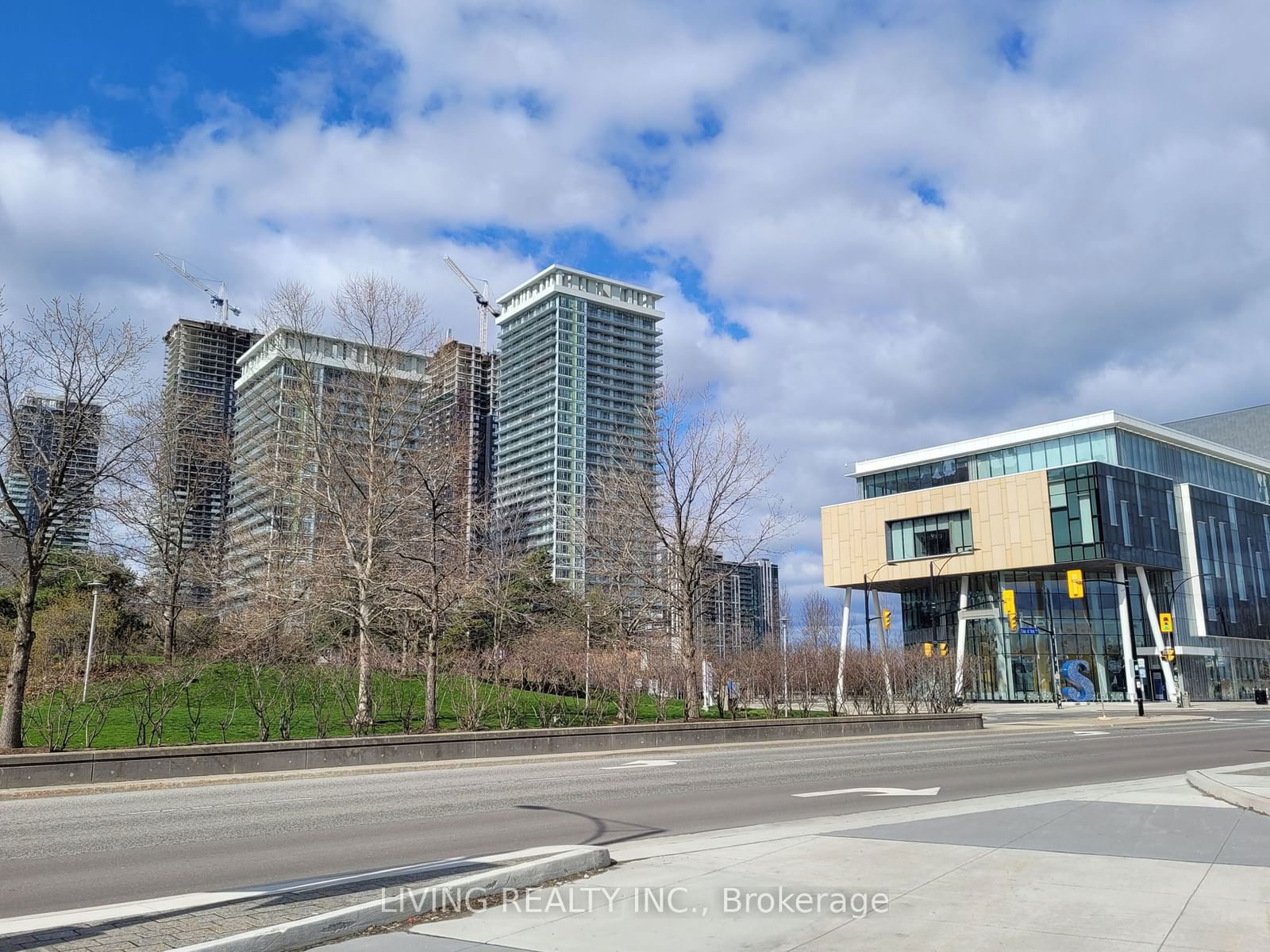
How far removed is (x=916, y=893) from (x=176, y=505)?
37.2 metres

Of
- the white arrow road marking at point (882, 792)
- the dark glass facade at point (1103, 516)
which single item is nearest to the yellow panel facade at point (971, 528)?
the dark glass facade at point (1103, 516)

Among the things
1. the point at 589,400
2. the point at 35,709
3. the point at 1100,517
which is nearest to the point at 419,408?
the point at 35,709

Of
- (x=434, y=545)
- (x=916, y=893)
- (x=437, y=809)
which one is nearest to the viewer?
(x=916, y=893)

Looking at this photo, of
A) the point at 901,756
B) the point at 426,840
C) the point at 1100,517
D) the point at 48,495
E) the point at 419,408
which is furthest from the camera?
the point at 1100,517

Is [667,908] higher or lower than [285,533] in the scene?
lower

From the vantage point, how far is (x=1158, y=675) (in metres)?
72.5

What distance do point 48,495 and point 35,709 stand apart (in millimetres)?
9835

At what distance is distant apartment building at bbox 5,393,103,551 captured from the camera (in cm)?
1981

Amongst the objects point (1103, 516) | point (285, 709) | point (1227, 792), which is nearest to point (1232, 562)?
point (1103, 516)

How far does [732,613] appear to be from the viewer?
95.6 meters

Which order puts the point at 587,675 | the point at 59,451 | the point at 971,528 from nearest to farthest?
1. the point at 59,451
2. the point at 587,675
3. the point at 971,528

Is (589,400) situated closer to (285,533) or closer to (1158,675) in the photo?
(1158,675)

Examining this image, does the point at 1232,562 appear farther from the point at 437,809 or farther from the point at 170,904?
the point at 170,904

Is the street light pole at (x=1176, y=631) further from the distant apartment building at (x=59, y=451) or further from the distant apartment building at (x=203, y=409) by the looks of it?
the distant apartment building at (x=59, y=451)
